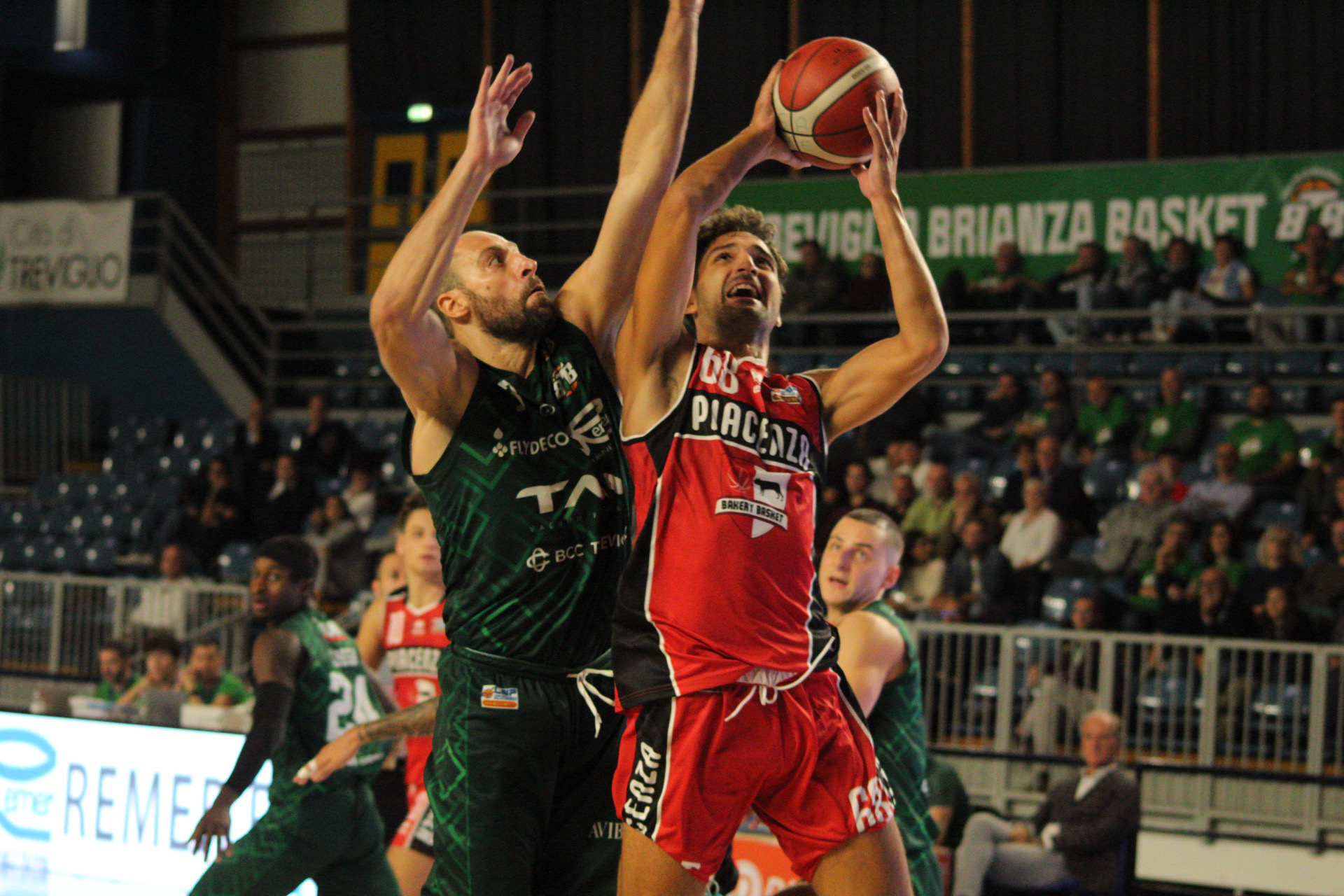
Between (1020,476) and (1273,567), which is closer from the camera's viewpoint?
(1273,567)

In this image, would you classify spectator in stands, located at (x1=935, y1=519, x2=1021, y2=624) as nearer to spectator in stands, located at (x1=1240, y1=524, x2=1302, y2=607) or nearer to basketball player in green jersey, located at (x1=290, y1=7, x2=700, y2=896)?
spectator in stands, located at (x1=1240, y1=524, x2=1302, y2=607)

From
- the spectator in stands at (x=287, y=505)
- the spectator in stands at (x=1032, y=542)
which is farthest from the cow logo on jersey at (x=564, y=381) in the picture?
the spectator in stands at (x=287, y=505)

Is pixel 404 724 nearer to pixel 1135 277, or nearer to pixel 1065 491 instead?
pixel 1065 491

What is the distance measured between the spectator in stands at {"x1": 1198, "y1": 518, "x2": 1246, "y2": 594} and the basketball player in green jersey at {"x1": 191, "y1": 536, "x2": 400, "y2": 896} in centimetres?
655

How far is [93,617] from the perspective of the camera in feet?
40.1

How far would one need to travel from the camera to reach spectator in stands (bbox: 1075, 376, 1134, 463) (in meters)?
11.9

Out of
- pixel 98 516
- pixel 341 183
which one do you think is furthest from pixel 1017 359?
pixel 341 183

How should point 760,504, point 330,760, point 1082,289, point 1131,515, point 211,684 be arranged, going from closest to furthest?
point 760,504
point 330,760
point 211,684
point 1131,515
point 1082,289

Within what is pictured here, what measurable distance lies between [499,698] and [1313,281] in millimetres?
10799

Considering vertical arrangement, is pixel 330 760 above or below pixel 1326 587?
below

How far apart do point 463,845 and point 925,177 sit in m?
11.9

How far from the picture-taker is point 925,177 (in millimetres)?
14508

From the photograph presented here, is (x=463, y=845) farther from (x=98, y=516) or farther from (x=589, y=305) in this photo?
(x=98, y=516)

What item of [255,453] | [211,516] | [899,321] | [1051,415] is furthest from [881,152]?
[255,453]
